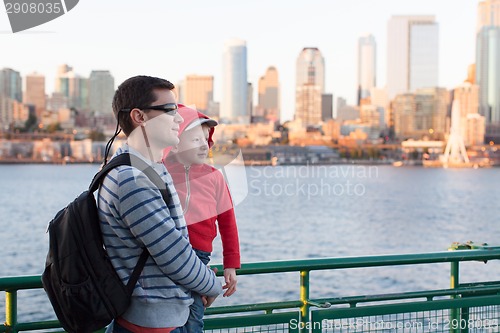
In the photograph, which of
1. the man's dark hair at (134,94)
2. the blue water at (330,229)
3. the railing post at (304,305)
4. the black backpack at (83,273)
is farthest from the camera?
the blue water at (330,229)

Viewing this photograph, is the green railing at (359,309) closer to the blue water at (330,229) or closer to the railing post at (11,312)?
the railing post at (11,312)

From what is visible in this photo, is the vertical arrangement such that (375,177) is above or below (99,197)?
below

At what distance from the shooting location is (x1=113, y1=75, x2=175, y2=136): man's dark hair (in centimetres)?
220

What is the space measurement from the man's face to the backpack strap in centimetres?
9

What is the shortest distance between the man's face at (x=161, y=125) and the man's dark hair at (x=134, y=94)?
0.07ft

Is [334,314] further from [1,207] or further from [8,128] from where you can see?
[8,128]

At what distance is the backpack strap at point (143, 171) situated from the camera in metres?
2.11

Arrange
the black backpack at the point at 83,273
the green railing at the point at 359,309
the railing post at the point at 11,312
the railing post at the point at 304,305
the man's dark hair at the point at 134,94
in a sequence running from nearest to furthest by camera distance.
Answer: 1. the black backpack at the point at 83,273
2. the man's dark hair at the point at 134,94
3. the railing post at the point at 11,312
4. the green railing at the point at 359,309
5. the railing post at the point at 304,305

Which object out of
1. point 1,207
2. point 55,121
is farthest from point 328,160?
point 1,207

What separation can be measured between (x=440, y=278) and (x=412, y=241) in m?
16.6

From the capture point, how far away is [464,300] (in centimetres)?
360

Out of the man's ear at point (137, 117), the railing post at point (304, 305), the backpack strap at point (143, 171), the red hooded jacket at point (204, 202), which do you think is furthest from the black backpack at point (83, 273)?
the railing post at point (304, 305)

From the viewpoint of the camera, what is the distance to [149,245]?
207cm

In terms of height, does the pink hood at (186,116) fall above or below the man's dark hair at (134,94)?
below
